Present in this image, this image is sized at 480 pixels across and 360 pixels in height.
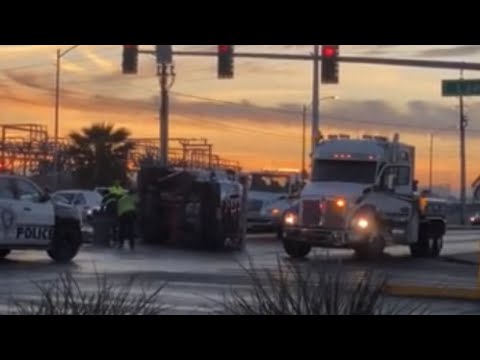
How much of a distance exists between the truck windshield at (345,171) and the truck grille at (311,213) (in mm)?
850

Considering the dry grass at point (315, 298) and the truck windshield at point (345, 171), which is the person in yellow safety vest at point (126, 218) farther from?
the dry grass at point (315, 298)

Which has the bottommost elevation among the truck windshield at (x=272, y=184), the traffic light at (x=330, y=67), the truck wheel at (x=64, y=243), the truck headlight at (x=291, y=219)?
the truck wheel at (x=64, y=243)

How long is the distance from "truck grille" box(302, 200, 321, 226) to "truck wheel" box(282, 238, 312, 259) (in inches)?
21.5

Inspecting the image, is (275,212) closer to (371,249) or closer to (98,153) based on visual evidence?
(371,249)

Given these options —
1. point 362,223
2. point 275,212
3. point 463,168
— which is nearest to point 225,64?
point 362,223

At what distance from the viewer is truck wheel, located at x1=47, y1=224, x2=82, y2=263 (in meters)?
25.5

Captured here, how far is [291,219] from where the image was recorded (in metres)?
28.8

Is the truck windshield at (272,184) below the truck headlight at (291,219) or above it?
above

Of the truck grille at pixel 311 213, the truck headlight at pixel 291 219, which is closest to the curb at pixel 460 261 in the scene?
the truck grille at pixel 311 213

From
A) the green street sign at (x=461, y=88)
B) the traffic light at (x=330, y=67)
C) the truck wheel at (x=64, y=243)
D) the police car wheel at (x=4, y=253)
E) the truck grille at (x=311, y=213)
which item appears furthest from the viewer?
the green street sign at (x=461, y=88)

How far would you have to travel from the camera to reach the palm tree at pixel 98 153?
64438 mm
